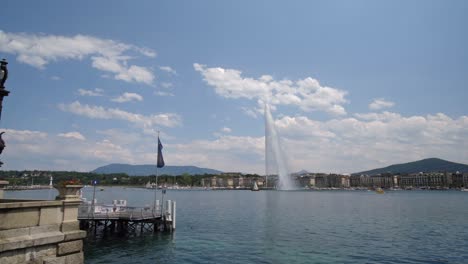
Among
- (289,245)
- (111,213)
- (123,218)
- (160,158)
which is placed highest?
(160,158)

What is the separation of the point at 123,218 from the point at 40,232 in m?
25.7

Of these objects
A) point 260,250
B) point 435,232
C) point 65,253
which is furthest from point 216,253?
point 435,232

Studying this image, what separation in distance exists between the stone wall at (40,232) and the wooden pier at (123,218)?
2450cm

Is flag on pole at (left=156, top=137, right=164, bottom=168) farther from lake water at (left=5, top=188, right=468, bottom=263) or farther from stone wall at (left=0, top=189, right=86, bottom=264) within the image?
stone wall at (left=0, top=189, right=86, bottom=264)

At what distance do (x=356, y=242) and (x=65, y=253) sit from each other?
27.5 metres

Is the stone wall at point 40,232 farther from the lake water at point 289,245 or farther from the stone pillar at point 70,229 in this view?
the lake water at point 289,245

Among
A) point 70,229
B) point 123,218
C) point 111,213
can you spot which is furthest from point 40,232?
point 111,213

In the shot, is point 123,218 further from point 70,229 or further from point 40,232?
point 40,232

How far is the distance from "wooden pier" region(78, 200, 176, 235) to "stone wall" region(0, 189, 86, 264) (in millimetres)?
24496

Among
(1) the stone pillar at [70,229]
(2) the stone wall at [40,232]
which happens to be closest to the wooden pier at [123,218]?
(1) the stone pillar at [70,229]

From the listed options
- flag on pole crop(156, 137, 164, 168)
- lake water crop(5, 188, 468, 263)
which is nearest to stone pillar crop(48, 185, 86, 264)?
lake water crop(5, 188, 468, 263)

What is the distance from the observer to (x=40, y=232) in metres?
11.1

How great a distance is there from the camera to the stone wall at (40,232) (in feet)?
33.2

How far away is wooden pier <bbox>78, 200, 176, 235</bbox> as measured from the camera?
3538cm
